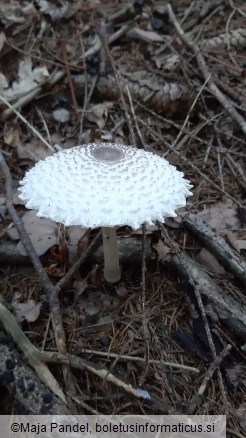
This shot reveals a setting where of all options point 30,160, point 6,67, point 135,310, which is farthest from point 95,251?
point 6,67

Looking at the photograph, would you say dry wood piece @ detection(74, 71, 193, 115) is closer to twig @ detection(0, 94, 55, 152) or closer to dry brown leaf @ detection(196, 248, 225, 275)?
twig @ detection(0, 94, 55, 152)

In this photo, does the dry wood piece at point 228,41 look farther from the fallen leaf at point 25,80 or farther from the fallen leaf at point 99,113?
→ the fallen leaf at point 25,80

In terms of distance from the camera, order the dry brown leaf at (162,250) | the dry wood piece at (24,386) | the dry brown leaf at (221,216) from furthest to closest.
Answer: the dry brown leaf at (221,216), the dry brown leaf at (162,250), the dry wood piece at (24,386)

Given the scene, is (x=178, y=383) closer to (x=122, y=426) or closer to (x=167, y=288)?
(x=122, y=426)

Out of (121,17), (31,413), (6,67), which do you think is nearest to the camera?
(31,413)

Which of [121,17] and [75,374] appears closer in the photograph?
[75,374]

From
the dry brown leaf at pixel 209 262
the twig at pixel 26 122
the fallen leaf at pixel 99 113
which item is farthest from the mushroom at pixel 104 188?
the fallen leaf at pixel 99 113
